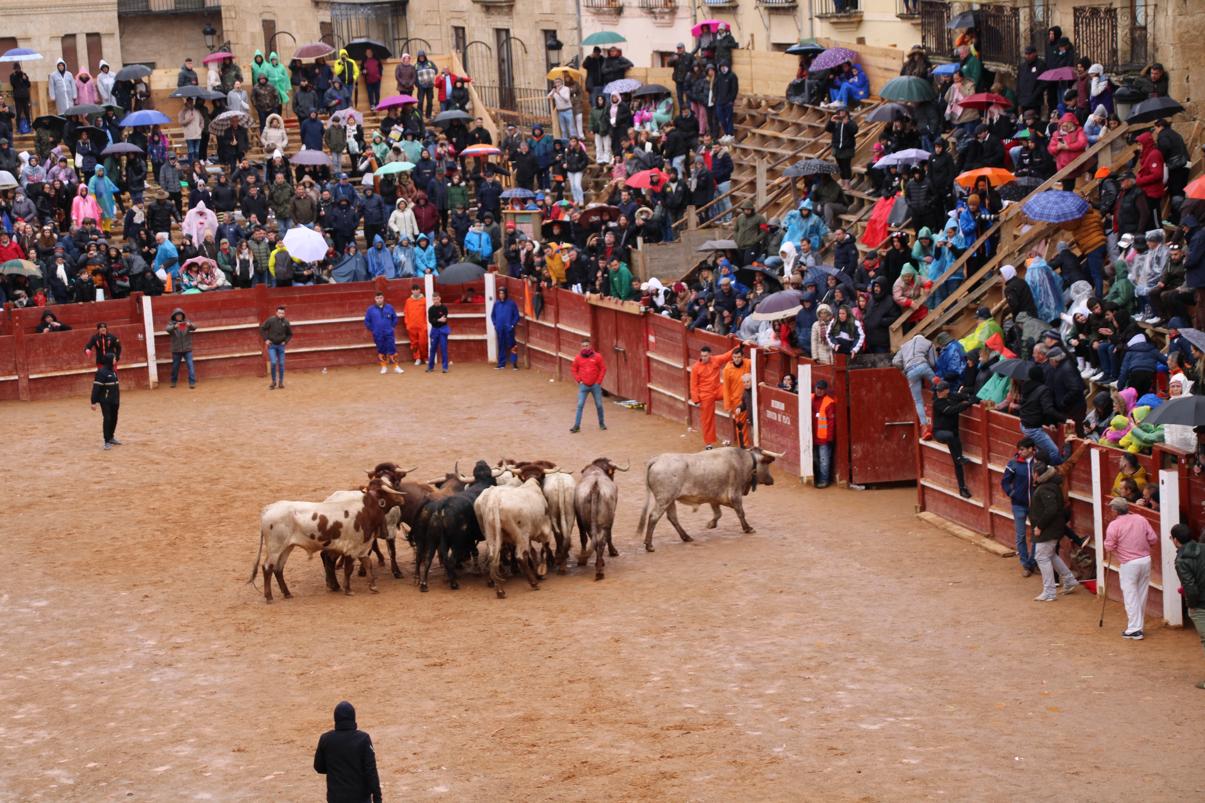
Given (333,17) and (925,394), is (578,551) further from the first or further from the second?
(333,17)

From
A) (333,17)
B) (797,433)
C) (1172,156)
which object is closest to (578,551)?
(797,433)

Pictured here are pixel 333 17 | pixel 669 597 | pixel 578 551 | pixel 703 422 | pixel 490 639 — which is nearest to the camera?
pixel 490 639

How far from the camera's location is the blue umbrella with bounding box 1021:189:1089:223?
23203 mm

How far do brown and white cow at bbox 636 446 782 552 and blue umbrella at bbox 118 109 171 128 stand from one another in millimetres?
18301

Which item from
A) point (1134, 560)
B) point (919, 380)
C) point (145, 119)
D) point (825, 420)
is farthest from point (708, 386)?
point (145, 119)

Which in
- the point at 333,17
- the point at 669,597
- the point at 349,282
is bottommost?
the point at 669,597

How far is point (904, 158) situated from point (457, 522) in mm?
12309

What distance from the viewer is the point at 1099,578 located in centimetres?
1761

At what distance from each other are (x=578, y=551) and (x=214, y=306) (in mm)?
13721

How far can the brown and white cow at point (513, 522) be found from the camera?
60.2 ft

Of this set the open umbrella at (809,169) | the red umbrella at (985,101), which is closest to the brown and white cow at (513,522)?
the red umbrella at (985,101)

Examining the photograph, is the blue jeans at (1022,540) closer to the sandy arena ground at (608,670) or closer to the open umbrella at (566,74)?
the sandy arena ground at (608,670)

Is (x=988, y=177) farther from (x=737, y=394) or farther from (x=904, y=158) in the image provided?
(x=737, y=394)

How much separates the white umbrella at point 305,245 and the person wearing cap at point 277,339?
6.02 feet
